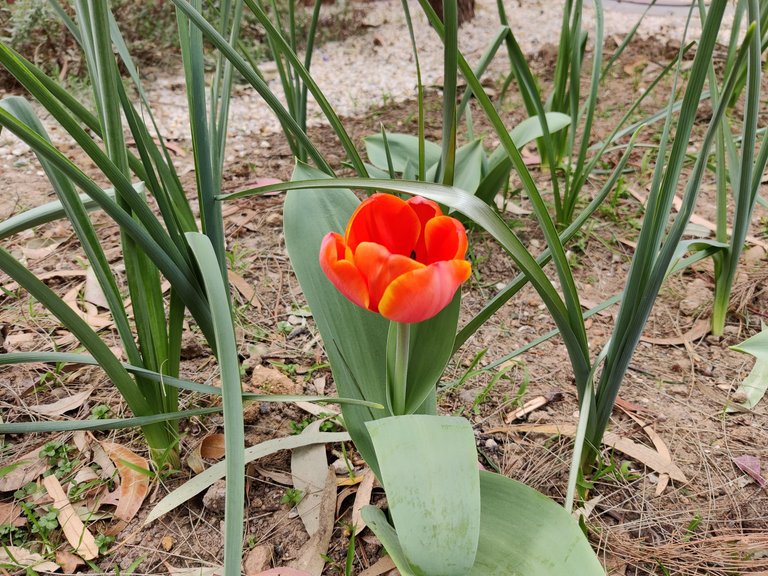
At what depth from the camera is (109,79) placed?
81cm

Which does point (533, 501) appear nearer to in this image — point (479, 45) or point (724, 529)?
point (724, 529)

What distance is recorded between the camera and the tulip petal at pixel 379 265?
630mm

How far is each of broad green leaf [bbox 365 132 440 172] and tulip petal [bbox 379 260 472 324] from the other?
0.95 metres

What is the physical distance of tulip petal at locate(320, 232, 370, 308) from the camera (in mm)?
648

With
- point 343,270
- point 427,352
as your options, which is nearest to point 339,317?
point 427,352

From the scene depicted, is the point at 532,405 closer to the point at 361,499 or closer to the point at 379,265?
the point at 361,499

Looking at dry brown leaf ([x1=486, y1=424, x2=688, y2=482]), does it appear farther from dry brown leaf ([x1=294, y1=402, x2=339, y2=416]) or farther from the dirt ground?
dry brown leaf ([x1=294, y1=402, x2=339, y2=416])

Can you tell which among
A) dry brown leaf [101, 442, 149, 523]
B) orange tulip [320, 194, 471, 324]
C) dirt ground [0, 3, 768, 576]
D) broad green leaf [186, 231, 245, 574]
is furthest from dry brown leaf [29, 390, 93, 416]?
orange tulip [320, 194, 471, 324]

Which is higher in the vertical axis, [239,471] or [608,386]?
[239,471]

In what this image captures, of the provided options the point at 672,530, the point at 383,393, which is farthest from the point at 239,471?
the point at 672,530

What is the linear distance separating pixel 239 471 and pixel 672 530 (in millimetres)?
719

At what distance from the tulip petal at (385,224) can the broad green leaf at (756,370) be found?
18.9 inches

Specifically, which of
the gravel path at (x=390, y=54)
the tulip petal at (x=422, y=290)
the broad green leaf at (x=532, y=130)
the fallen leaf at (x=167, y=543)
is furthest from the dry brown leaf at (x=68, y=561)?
the gravel path at (x=390, y=54)

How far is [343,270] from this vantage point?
2.13 ft
